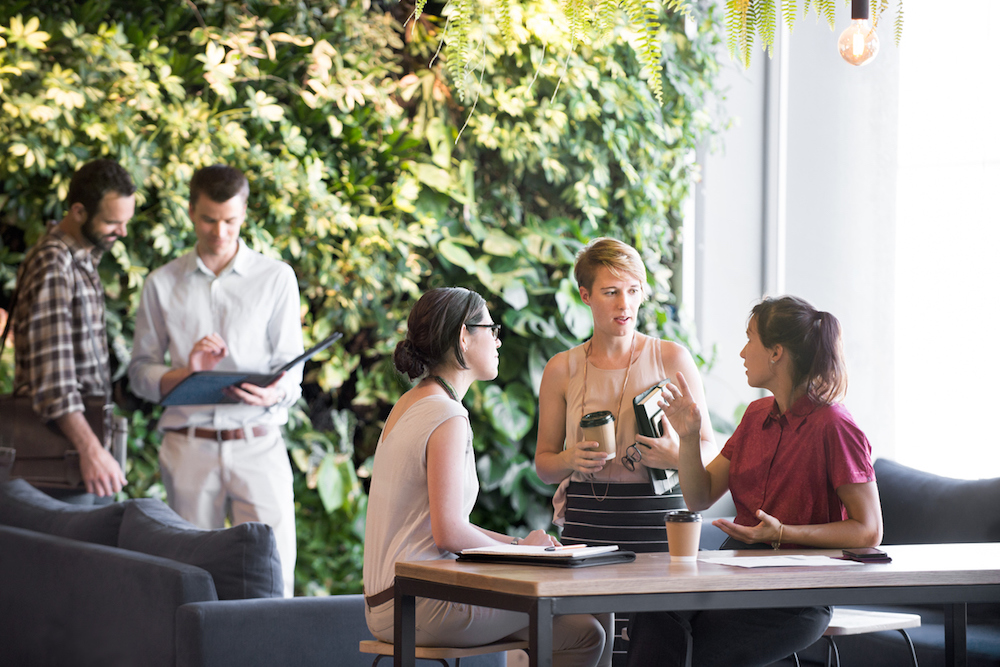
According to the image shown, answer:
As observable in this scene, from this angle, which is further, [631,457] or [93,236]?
[93,236]

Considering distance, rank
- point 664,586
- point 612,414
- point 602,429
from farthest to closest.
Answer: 1. point 612,414
2. point 602,429
3. point 664,586

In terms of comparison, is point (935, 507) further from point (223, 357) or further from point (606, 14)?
point (223, 357)

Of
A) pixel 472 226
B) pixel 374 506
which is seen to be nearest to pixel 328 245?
pixel 472 226

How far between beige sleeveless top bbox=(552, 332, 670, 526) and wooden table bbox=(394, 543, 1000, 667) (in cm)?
68

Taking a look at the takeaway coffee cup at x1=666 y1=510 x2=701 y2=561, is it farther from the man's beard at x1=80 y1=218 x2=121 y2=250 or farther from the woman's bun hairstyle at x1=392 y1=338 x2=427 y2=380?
the man's beard at x1=80 y1=218 x2=121 y2=250

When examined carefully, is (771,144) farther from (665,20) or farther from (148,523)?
(148,523)

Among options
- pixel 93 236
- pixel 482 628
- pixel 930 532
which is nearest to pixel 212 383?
pixel 93 236

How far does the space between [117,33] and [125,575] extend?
253 cm

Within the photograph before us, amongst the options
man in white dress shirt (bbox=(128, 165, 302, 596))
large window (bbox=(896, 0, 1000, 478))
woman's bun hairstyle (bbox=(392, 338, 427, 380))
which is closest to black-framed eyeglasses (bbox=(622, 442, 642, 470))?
woman's bun hairstyle (bbox=(392, 338, 427, 380))

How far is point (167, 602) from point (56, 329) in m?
1.55

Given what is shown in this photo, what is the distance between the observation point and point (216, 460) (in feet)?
11.7

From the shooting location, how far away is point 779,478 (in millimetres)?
2398

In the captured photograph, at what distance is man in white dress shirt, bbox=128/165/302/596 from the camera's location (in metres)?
3.56

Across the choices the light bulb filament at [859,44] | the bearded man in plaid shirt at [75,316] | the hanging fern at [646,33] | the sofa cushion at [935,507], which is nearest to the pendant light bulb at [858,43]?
the light bulb filament at [859,44]
